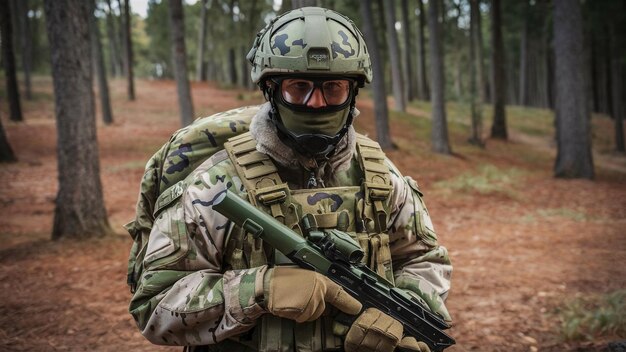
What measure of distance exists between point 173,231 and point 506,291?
4.84 meters

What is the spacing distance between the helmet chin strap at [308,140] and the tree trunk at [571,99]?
12.7m

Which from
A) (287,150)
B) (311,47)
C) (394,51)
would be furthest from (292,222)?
(394,51)

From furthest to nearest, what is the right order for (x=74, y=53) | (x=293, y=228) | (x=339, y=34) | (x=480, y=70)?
(x=480, y=70) → (x=74, y=53) → (x=339, y=34) → (x=293, y=228)

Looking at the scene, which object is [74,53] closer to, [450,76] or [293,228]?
[293,228]

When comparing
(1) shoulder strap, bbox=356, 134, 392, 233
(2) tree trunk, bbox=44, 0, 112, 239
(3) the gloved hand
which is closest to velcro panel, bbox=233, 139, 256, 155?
(1) shoulder strap, bbox=356, 134, 392, 233

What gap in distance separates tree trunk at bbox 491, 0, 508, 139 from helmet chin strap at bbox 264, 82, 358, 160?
2107 cm

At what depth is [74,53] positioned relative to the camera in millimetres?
7234

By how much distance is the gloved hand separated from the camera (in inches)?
82.5

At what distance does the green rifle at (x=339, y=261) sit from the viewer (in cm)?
203

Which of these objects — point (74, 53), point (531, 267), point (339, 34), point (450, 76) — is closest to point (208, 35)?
point (450, 76)

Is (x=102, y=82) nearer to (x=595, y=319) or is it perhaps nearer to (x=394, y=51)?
(x=394, y=51)

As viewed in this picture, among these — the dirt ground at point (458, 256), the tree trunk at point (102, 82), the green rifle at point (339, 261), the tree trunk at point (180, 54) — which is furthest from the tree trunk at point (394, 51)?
the green rifle at point (339, 261)

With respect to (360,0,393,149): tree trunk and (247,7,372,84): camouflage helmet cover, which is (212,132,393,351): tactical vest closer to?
(247,7,372,84): camouflage helmet cover

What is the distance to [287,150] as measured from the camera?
2.36m
